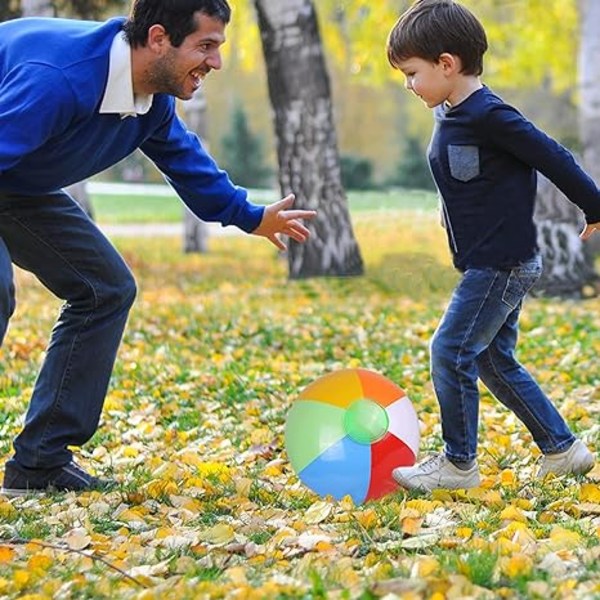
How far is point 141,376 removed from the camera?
289 inches

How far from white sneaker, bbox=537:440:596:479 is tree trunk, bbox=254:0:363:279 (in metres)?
7.50

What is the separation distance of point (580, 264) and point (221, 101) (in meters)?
30.5

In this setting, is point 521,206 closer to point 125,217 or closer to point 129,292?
point 129,292

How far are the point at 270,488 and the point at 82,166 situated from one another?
1356 millimetres

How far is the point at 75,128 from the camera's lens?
4301 millimetres

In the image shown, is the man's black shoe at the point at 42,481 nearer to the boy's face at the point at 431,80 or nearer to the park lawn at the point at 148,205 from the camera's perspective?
the boy's face at the point at 431,80

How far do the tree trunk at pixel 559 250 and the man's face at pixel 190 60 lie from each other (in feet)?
23.4

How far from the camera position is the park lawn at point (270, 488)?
136 inches

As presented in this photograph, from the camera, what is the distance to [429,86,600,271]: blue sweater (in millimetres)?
4379

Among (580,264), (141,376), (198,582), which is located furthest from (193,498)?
(580,264)

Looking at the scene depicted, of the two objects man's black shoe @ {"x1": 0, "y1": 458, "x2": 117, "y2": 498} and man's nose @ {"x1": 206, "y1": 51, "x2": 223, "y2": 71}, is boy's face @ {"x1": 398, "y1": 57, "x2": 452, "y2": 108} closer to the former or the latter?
man's nose @ {"x1": 206, "y1": 51, "x2": 223, "y2": 71}

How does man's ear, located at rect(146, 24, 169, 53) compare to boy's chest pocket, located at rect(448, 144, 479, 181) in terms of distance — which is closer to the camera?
man's ear, located at rect(146, 24, 169, 53)

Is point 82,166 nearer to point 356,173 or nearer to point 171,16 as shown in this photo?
point 171,16

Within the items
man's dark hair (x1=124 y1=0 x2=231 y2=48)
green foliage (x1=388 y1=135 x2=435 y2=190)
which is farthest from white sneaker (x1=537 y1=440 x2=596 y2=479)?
green foliage (x1=388 y1=135 x2=435 y2=190)
